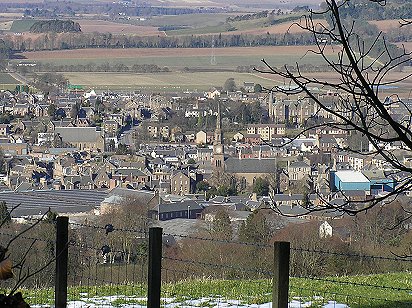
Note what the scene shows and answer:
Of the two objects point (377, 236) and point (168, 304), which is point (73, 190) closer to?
point (377, 236)

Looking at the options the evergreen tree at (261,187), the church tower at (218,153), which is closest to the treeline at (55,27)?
the church tower at (218,153)

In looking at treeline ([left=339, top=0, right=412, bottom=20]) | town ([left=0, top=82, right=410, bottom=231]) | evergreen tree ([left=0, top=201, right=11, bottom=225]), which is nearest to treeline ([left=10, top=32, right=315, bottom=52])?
town ([left=0, top=82, right=410, bottom=231])

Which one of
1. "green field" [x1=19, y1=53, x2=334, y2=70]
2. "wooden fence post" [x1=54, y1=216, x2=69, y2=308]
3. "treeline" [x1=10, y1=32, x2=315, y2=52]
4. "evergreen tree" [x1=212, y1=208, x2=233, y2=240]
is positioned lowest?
"evergreen tree" [x1=212, y1=208, x2=233, y2=240]

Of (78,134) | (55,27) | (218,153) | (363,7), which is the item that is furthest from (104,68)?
(363,7)

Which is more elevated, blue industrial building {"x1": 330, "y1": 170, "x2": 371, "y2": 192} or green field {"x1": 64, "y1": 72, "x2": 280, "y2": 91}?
green field {"x1": 64, "y1": 72, "x2": 280, "y2": 91}

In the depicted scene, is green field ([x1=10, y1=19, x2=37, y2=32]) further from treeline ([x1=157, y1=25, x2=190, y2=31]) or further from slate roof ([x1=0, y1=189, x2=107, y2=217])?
slate roof ([x1=0, y1=189, x2=107, y2=217])

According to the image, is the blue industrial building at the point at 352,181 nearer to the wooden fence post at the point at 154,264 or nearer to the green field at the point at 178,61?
the wooden fence post at the point at 154,264

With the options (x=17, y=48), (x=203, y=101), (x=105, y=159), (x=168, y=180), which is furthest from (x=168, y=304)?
(x=17, y=48)
